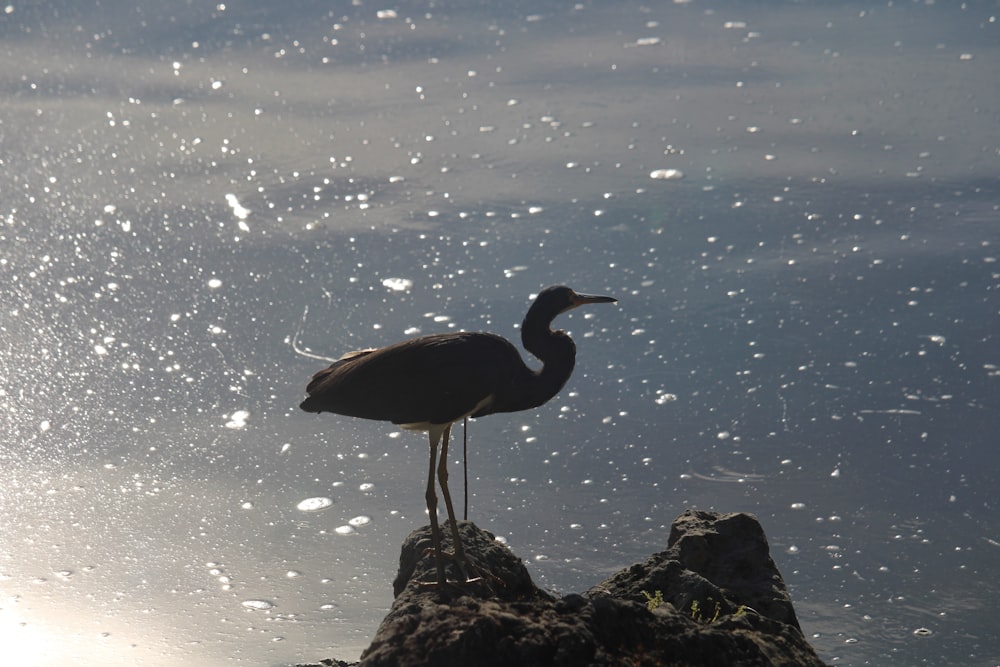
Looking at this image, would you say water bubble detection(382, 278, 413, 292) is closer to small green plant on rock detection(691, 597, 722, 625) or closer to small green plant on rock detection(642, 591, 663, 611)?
small green plant on rock detection(642, 591, 663, 611)

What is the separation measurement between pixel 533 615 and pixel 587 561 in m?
2.19

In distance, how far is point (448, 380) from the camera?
14.1 ft

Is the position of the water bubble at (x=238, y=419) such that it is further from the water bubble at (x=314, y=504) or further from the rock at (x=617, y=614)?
the rock at (x=617, y=614)

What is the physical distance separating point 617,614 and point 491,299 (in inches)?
169

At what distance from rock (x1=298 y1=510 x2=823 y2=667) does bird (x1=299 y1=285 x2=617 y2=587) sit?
214 mm

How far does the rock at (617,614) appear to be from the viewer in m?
3.47

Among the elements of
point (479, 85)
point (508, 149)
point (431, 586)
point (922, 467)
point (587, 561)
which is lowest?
point (431, 586)

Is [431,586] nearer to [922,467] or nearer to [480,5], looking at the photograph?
[922,467]

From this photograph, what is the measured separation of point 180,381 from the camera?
23.5ft

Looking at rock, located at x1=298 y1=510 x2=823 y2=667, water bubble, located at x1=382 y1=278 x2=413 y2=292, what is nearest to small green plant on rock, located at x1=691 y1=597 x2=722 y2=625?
rock, located at x1=298 y1=510 x2=823 y2=667

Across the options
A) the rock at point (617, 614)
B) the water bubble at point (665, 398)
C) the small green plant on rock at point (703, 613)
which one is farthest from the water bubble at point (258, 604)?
the water bubble at point (665, 398)

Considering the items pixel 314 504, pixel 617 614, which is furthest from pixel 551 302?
pixel 314 504

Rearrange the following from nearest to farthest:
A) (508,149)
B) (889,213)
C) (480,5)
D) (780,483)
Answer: (780,483)
(889,213)
(508,149)
(480,5)

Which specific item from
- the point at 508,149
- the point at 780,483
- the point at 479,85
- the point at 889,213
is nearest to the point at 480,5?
the point at 479,85
